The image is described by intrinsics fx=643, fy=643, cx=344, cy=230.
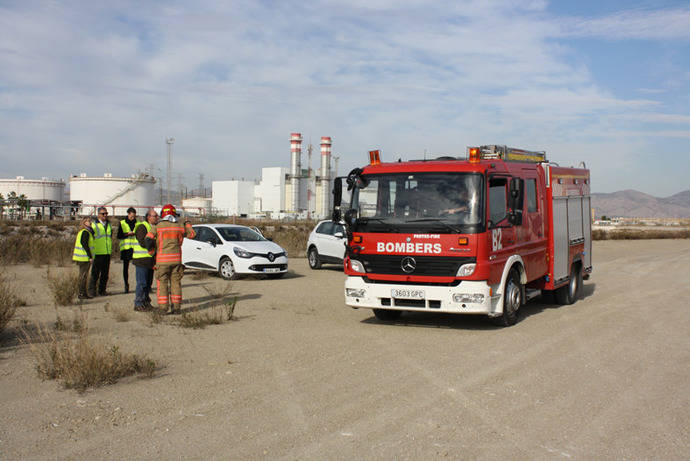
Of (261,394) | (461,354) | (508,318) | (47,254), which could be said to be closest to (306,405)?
(261,394)

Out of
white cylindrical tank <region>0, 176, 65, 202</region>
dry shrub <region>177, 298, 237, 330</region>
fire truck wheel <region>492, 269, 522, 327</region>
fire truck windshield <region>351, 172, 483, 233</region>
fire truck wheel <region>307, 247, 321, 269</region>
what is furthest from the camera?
white cylindrical tank <region>0, 176, 65, 202</region>

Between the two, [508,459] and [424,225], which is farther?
[424,225]

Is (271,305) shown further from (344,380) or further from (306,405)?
(306,405)

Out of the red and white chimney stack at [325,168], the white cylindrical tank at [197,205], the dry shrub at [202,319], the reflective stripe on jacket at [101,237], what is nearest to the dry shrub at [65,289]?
the reflective stripe on jacket at [101,237]

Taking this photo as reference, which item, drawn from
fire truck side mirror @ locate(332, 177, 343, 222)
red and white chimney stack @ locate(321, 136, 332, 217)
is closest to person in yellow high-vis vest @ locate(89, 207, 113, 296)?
fire truck side mirror @ locate(332, 177, 343, 222)

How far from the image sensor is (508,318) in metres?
10.5

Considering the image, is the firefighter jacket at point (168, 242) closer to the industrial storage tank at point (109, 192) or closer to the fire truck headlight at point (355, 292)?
the fire truck headlight at point (355, 292)

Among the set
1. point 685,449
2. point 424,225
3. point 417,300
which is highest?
point 424,225

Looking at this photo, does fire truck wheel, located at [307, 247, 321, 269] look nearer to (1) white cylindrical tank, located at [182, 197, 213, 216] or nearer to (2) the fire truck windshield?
(2) the fire truck windshield

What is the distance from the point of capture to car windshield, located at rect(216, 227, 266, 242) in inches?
721

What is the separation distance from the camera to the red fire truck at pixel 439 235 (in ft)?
31.0

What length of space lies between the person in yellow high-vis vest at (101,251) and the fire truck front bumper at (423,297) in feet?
20.7

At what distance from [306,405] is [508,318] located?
5.42 meters

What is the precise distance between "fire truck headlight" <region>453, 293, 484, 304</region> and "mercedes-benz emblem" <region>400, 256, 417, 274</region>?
29.2 inches
